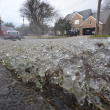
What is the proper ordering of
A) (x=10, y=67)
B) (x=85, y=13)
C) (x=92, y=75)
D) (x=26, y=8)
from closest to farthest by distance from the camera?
(x=92, y=75) < (x=10, y=67) < (x=26, y=8) < (x=85, y=13)

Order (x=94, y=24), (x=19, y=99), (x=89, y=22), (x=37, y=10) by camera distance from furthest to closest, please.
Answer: (x=89, y=22) < (x=94, y=24) < (x=37, y=10) < (x=19, y=99)

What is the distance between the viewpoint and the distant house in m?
22.1

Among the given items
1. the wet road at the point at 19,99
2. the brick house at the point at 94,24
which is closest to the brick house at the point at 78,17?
the brick house at the point at 94,24

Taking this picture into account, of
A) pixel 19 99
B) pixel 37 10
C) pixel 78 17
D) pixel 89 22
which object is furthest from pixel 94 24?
pixel 19 99

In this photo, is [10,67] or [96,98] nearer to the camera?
[96,98]

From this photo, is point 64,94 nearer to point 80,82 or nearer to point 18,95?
point 80,82

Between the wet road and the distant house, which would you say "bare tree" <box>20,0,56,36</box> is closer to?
the distant house

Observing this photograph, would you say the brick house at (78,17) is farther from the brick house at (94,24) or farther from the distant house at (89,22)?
the brick house at (94,24)

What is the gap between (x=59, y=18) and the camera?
24.1 meters

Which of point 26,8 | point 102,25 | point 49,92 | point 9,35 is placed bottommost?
point 49,92

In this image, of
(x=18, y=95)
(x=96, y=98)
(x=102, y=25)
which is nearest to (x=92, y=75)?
(x=96, y=98)

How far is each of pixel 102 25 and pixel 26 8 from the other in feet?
60.0

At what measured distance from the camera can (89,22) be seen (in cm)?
2417

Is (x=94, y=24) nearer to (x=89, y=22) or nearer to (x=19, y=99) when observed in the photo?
(x=89, y=22)
